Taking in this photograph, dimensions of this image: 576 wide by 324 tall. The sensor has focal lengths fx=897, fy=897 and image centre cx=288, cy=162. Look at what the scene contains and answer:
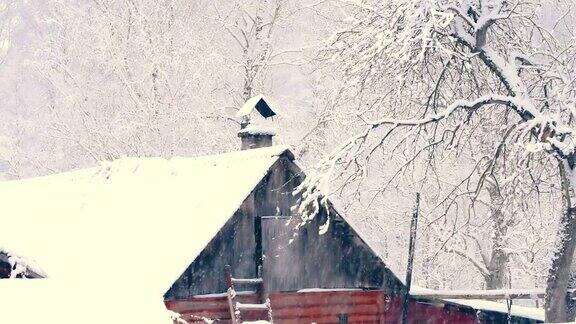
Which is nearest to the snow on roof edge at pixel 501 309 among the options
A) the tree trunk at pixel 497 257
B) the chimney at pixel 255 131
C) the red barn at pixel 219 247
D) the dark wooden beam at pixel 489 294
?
the red barn at pixel 219 247

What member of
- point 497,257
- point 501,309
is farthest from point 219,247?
point 497,257

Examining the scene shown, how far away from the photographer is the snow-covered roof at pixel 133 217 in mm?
13188

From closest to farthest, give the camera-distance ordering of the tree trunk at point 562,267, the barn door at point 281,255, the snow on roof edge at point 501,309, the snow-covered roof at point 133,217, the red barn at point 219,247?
the snow-covered roof at point 133,217 < the red barn at point 219,247 < the tree trunk at point 562,267 < the barn door at point 281,255 < the snow on roof edge at point 501,309

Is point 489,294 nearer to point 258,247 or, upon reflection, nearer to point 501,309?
point 501,309

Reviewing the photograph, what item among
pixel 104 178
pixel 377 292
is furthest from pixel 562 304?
pixel 104 178

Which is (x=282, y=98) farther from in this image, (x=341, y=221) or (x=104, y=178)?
(x=341, y=221)

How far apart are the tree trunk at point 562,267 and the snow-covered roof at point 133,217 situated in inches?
176

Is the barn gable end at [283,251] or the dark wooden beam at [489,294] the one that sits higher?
the barn gable end at [283,251]

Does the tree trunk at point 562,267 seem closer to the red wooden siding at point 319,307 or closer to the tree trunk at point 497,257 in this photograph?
the red wooden siding at point 319,307

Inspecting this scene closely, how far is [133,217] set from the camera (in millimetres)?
15133

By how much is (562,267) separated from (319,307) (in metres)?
4.01

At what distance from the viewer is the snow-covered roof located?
13188 mm

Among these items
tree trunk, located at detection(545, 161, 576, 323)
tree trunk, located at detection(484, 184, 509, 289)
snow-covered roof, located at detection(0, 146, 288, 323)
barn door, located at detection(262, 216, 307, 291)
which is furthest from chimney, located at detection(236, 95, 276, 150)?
tree trunk, located at detection(484, 184, 509, 289)

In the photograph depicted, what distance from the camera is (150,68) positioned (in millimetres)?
22594
